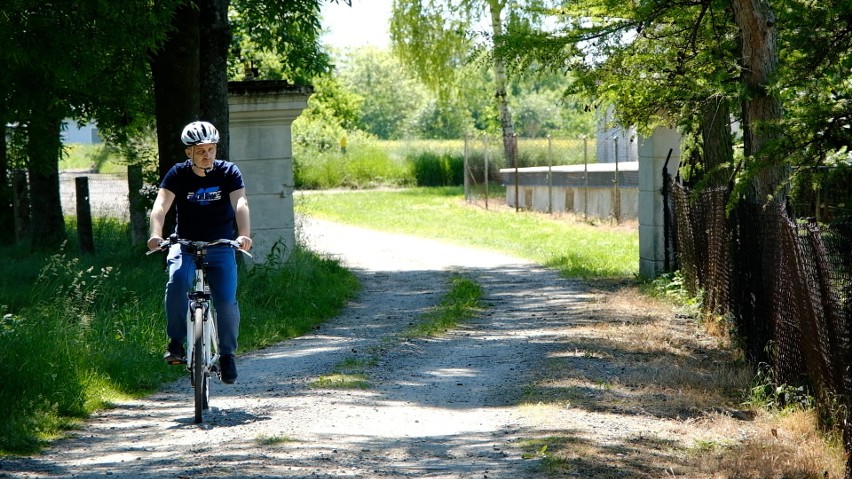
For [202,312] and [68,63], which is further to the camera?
[68,63]

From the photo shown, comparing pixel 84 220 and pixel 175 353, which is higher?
pixel 84 220

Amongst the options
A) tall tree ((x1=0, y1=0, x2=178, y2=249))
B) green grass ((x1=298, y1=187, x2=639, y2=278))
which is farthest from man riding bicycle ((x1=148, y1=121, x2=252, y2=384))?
green grass ((x1=298, y1=187, x2=639, y2=278))

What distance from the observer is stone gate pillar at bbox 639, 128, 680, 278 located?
52.3ft

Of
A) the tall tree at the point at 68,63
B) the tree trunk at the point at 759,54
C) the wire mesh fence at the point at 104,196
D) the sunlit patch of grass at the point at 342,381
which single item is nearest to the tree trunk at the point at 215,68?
the tall tree at the point at 68,63

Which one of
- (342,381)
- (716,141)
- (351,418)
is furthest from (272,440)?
(716,141)

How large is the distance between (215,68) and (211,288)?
7.61 metres

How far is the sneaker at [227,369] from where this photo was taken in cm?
792

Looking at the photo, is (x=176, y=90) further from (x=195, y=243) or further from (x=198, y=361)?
(x=198, y=361)

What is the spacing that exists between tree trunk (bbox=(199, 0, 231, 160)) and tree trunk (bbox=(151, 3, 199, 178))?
587 mm

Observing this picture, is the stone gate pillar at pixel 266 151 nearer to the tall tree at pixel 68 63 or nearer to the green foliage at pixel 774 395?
the tall tree at pixel 68 63

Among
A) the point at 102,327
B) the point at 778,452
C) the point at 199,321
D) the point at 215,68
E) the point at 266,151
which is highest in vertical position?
the point at 215,68

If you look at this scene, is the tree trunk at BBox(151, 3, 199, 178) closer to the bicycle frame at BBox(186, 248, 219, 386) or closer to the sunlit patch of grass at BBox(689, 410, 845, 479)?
the bicycle frame at BBox(186, 248, 219, 386)

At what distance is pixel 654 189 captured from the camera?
16.1 meters

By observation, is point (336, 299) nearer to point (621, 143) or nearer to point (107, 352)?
point (107, 352)
